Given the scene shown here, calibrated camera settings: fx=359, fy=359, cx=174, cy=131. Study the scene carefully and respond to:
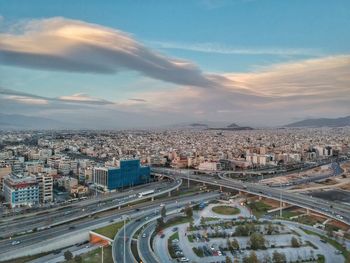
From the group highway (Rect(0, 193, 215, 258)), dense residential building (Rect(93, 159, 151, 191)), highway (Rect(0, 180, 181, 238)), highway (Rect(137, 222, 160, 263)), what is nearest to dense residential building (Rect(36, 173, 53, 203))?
highway (Rect(0, 180, 181, 238))

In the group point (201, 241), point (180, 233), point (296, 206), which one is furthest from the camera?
point (296, 206)

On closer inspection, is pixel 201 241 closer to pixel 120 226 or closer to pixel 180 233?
pixel 180 233

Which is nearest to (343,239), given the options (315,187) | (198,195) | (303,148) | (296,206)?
(296,206)

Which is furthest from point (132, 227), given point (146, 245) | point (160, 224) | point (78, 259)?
point (78, 259)

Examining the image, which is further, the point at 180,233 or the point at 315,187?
the point at 315,187

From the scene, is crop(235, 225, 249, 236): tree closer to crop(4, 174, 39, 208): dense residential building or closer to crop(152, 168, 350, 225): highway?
crop(152, 168, 350, 225): highway

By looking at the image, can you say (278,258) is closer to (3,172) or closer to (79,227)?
(79,227)

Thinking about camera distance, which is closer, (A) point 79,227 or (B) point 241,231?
(B) point 241,231
